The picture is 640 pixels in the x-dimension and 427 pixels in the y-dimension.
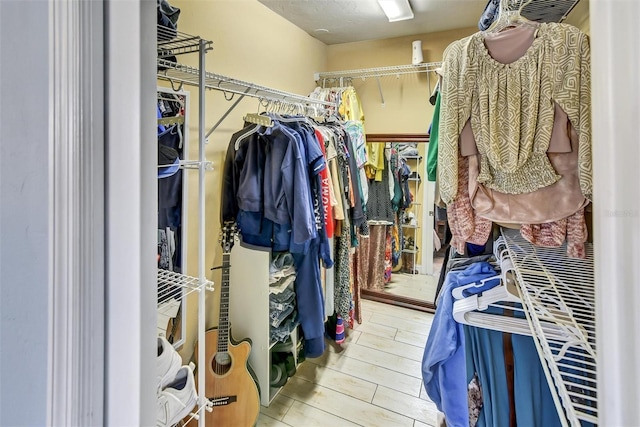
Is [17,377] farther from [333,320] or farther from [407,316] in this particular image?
[407,316]

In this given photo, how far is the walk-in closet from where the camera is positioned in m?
0.44

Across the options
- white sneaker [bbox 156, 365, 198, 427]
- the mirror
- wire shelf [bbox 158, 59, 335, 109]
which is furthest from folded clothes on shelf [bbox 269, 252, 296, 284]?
the mirror

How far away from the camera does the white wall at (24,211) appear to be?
47 cm

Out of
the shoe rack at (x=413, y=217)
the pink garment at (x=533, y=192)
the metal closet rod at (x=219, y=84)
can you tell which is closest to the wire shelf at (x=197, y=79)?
the metal closet rod at (x=219, y=84)

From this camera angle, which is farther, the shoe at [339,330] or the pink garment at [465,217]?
the shoe at [339,330]

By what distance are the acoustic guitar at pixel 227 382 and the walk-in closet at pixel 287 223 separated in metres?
0.01

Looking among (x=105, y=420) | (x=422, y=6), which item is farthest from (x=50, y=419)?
(x=422, y=6)

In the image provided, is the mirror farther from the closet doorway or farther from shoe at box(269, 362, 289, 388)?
shoe at box(269, 362, 289, 388)

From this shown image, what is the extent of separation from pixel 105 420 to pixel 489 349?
41.7 inches

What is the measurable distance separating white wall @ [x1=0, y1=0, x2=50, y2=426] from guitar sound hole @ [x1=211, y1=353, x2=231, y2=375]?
114 centimetres

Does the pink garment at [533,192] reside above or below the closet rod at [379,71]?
below

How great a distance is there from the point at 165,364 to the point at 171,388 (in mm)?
128

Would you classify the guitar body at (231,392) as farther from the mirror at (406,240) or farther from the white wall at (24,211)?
the mirror at (406,240)

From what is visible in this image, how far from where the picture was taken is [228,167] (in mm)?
1767
